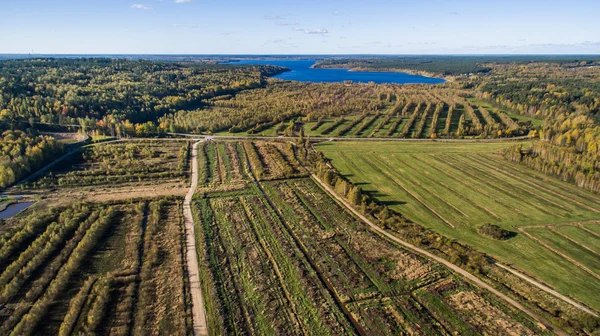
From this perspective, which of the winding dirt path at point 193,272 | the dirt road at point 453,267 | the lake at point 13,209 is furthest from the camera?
the lake at point 13,209

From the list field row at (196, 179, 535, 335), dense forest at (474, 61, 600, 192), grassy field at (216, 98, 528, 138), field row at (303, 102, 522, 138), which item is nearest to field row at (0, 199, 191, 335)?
field row at (196, 179, 535, 335)

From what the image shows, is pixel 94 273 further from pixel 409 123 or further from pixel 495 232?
pixel 409 123

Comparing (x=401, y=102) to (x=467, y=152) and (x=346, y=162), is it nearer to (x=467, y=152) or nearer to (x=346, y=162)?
(x=467, y=152)

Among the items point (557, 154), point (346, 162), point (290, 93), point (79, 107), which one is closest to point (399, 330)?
point (346, 162)

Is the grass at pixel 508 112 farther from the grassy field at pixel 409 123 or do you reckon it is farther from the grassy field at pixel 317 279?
the grassy field at pixel 317 279

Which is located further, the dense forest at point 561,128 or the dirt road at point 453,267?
the dense forest at point 561,128

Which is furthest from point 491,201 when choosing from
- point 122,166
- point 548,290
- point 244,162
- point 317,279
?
point 122,166

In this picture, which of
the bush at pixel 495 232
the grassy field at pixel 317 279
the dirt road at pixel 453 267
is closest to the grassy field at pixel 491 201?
the bush at pixel 495 232

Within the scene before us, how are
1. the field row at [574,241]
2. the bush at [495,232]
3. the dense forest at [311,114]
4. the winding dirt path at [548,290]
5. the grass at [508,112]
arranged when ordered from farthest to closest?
the grass at [508,112] < the dense forest at [311,114] < the bush at [495,232] < the field row at [574,241] < the winding dirt path at [548,290]
